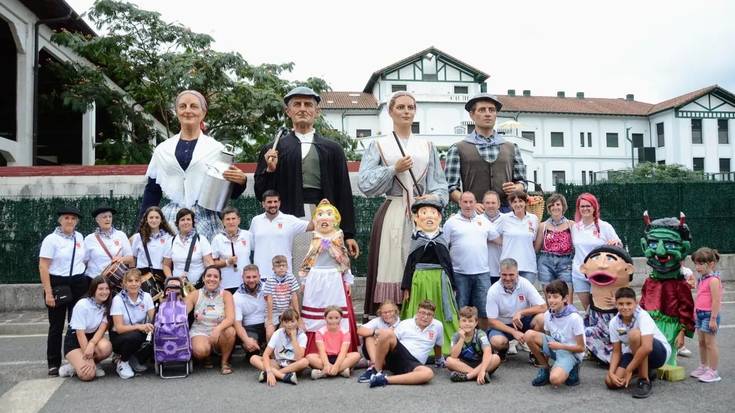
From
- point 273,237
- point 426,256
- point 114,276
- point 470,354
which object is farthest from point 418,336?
point 114,276

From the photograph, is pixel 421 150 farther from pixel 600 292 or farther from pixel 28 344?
pixel 28 344

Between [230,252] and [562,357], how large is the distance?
117 inches

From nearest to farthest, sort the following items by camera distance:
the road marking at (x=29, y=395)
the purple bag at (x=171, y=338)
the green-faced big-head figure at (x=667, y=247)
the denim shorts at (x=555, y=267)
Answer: the road marking at (x=29, y=395)
the green-faced big-head figure at (x=667, y=247)
the purple bag at (x=171, y=338)
the denim shorts at (x=555, y=267)

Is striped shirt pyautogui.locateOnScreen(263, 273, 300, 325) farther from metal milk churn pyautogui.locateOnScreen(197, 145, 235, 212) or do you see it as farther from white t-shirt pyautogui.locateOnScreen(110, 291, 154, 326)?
white t-shirt pyautogui.locateOnScreen(110, 291, 154, 326)

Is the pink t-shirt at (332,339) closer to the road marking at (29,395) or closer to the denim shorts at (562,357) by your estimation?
the denim shorts at (562,357)

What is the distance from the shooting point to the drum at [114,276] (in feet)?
17.6

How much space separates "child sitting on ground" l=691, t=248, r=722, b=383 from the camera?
475cm

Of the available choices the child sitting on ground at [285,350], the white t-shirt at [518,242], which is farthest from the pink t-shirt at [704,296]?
the child sitting on ground at [285,350]

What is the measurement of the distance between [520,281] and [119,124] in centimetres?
1398

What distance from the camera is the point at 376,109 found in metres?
44.8

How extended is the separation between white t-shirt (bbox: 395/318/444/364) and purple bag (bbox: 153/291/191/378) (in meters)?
1.77

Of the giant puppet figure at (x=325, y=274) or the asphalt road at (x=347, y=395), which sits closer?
the asphalt road at (x=347, y=395)

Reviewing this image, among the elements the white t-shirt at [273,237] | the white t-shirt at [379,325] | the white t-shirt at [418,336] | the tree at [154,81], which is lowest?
the white t-shirt at [418,336]

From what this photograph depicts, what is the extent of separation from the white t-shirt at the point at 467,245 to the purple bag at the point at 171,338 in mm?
2393
